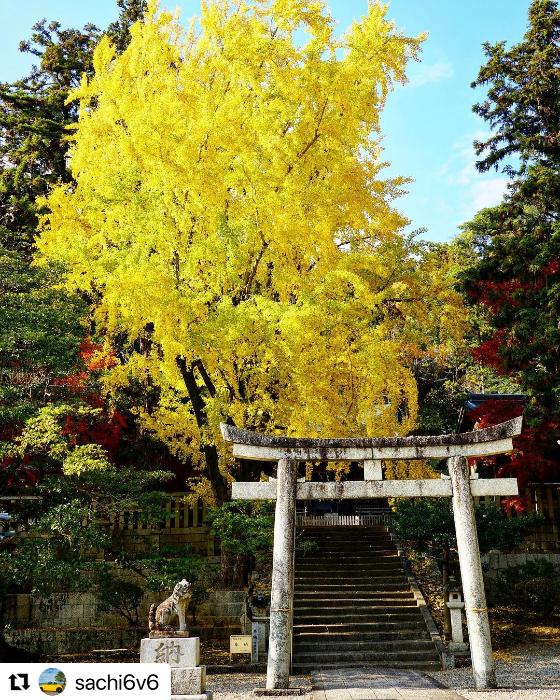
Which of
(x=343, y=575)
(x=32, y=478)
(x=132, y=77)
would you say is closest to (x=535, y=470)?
(x=343, y=575)

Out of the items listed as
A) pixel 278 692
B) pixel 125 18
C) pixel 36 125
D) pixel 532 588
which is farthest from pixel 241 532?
pixel 125 18

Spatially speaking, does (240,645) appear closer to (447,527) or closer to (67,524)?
(67,524)

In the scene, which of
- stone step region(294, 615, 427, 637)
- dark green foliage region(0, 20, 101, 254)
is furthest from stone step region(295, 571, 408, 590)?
dark green foliage region(0, 20, 101, 254)

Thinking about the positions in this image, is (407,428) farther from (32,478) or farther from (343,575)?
(32,478)

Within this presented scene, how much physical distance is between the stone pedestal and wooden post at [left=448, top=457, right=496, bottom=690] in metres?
4.02

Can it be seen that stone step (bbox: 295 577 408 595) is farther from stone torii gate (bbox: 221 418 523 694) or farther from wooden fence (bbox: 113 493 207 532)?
stone torii gate (bbox: 221 418 523 694)

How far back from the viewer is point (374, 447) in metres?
10.6

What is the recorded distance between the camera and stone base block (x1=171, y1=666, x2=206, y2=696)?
874cm

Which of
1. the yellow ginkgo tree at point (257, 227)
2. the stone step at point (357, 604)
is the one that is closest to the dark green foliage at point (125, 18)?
the yellow ginkgo tree at point (257, 227)

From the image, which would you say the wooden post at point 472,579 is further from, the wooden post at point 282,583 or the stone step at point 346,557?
the stone step at point 346,557

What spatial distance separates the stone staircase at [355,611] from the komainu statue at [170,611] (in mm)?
3697

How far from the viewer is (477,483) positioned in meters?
10.4

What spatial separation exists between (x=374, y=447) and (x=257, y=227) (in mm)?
4565

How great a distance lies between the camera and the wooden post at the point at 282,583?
9414 mm
